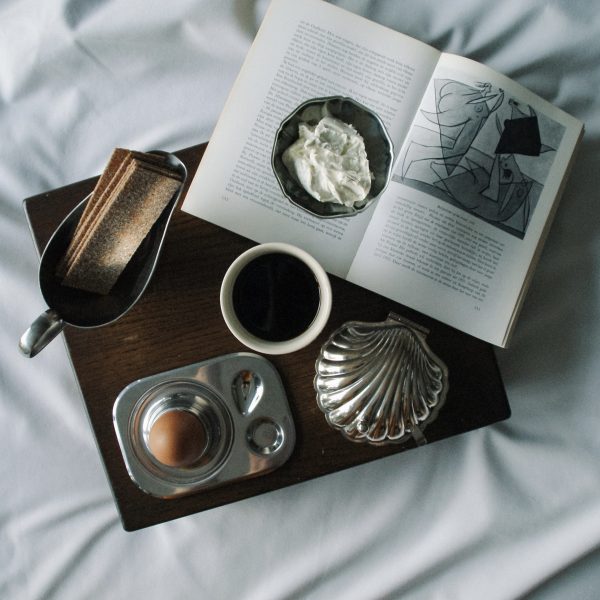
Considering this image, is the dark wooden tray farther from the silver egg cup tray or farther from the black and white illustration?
the black and white illustration

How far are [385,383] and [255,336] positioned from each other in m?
0.12

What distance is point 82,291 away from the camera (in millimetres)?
476

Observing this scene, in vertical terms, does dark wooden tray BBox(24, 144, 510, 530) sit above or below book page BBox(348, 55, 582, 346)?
below

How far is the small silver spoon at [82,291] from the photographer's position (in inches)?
17.7

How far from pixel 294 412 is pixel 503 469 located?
0.21 m

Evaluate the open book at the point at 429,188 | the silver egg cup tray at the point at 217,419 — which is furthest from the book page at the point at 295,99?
the silver egg cup tray at the point at 217,419

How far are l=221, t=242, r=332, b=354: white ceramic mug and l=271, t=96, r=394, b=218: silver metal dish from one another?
0.18ft

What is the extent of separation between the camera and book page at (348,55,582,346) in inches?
21.1

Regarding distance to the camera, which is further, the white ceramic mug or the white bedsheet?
the white bedsheet

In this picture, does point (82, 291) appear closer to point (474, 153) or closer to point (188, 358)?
point (188, 358)

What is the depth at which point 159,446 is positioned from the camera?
482 mm

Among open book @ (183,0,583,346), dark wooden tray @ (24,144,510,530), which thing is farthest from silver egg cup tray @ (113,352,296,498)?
open book @ (183,0,583,346)

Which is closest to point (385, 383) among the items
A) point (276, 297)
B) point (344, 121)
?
point (276, 297)

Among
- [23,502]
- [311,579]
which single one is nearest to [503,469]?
[311,579]
